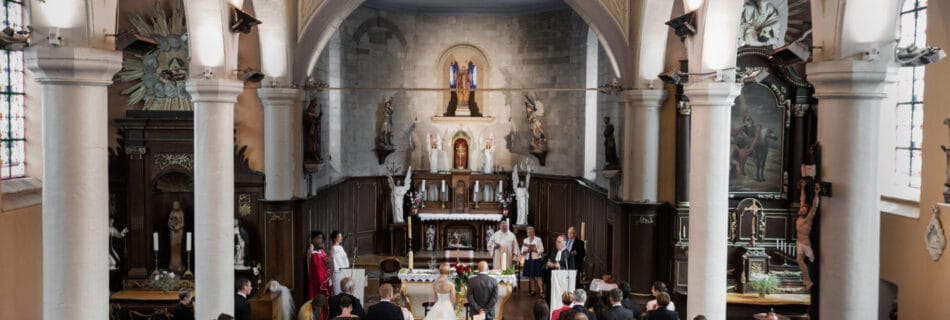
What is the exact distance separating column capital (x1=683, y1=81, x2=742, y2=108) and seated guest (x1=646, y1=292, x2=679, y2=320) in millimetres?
2372

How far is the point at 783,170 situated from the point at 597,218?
506 centimetres

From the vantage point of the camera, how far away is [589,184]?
21219mm

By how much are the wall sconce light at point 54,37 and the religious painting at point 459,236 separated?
54.0 feet

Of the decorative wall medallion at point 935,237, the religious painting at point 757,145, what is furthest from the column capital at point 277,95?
the decorative wall medallion at point 935,237

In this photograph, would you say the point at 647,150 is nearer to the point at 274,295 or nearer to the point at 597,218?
the point at 597,218

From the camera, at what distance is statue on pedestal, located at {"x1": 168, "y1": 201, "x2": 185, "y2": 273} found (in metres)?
16.1

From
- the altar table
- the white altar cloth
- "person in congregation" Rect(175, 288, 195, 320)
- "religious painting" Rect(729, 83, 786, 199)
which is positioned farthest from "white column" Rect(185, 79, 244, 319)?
the white altar cloth

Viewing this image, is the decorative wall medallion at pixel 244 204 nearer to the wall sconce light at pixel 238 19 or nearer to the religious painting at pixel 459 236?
the wall sconce light at pixel 238 19

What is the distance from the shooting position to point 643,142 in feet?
54.2

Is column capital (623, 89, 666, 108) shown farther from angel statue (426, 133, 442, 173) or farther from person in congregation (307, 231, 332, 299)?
angel statue (426, 133, 442, 173)

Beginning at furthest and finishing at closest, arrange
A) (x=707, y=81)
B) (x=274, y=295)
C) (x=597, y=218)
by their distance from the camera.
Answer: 1. (x=597, y=218)
2. (x=274, y=295)
3. (x=707, y=81)

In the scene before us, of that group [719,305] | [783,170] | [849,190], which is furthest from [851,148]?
[783,170]

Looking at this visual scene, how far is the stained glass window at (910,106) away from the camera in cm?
1269

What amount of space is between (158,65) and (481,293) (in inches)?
315
